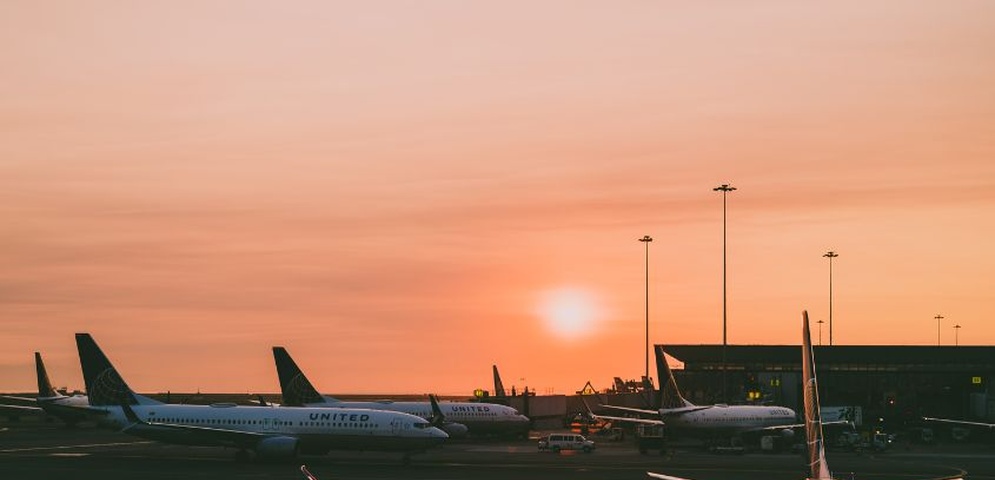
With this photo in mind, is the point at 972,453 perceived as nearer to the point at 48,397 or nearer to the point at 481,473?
the point at 481,473

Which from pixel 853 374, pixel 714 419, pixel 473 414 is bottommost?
pixel 473 414

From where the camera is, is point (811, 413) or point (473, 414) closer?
point (811, 413)

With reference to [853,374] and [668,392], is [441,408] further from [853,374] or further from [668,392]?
[853,374]

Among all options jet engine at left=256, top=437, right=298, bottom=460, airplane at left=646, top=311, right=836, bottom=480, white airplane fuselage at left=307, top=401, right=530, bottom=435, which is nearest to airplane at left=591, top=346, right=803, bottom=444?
white airplane fuselage at left=307, top=401, right=530, bottom=435

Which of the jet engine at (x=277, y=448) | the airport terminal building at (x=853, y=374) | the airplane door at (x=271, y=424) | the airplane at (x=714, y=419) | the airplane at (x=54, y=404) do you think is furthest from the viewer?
the airport terminal building at (x=853, y=374)

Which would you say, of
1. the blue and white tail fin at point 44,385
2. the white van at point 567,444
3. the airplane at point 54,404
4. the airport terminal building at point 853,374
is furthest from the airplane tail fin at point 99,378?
the airport terminal building at point 853,374

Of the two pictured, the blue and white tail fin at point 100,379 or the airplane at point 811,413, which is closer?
the airplane at point 811,413

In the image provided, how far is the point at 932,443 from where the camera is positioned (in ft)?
424

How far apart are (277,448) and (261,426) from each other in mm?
3710

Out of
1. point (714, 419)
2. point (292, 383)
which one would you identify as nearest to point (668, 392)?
point (714, 419)

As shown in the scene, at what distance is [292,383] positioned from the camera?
111375mm

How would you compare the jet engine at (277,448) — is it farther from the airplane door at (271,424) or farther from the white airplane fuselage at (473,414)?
the white airplane fuselage at (473,414)

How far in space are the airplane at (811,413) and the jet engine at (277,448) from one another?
56.9 metres

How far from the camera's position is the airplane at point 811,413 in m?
31.7
